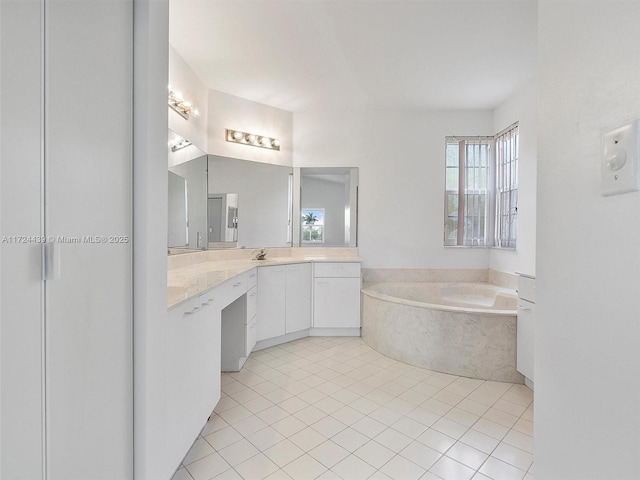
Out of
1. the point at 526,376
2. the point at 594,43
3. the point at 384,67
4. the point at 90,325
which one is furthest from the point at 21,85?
the point at 526,376

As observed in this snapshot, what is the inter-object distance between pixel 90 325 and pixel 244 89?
3.09 meters

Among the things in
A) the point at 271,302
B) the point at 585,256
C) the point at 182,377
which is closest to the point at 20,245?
the point at 182,377

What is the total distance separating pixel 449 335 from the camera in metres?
2.72

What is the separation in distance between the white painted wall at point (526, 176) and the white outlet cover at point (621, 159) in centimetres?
286

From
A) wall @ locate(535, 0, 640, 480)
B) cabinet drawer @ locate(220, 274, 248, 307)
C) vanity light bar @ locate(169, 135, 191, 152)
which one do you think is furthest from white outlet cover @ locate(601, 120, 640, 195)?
vanity light bar @ locate(169, 135, 191, 152)

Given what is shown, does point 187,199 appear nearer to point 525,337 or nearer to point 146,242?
point 146,242

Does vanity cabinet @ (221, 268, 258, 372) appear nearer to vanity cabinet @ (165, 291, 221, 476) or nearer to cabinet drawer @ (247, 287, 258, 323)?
cabinet drawer @ (247, 287, 258, 323)

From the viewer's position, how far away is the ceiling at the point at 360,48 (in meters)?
2.17

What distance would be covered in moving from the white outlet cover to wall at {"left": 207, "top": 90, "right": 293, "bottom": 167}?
3429mm

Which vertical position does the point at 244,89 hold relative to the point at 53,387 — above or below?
above

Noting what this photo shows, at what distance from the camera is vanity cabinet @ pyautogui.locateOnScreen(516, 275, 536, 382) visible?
7.67 ft

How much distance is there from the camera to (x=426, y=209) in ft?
13.3

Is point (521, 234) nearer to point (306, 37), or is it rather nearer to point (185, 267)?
point (306, 37)

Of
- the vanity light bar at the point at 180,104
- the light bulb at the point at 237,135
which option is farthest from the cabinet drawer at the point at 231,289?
the light bulb at the point at 237,135
